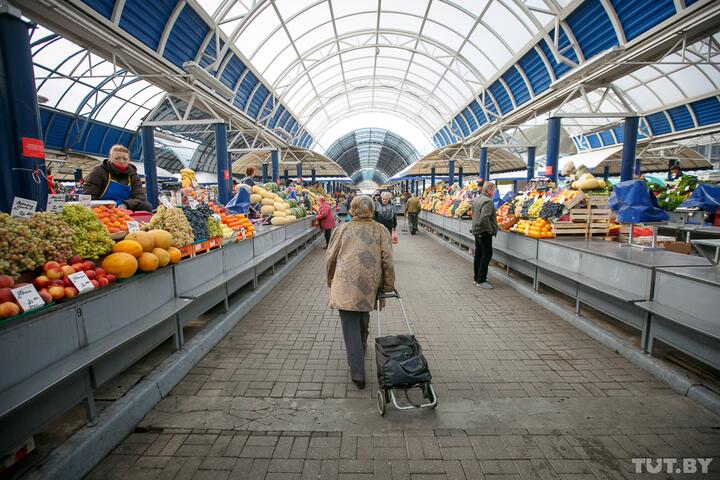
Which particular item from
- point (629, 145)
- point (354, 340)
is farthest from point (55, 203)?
point (629, 145)

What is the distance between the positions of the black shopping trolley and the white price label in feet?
10.3

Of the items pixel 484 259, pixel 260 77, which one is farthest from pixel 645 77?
pixel 260 77

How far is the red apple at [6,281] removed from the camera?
2.12 meters

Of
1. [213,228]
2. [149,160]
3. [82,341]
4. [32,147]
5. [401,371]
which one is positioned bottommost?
[401,371]

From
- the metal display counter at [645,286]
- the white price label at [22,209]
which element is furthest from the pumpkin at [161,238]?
the metal display counter at [645,286]

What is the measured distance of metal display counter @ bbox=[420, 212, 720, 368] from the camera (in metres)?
2.95

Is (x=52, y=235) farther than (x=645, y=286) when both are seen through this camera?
No

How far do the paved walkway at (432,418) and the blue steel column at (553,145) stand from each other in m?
6.89

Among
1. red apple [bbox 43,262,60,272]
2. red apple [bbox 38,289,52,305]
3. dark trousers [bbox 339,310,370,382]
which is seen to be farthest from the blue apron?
dark trousers [bbox 339,310,370,382]

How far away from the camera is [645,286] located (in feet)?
11.9

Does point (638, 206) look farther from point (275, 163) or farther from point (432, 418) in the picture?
point (275, 163)

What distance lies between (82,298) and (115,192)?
2.71 m

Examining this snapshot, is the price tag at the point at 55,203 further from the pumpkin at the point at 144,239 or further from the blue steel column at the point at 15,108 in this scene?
the blue steel column at the point at 15,108

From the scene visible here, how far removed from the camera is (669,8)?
7375 millimetres
